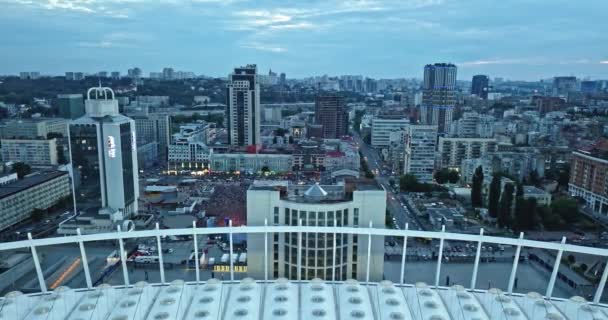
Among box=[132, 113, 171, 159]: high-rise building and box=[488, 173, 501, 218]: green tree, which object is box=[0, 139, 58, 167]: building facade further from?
box=[488, 173, 501, 218]: green tree

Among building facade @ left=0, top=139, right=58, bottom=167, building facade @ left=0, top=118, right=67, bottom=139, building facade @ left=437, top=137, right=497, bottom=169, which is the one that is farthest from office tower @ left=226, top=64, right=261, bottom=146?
building facade @ left=437, top=137, right=497, bottom=169

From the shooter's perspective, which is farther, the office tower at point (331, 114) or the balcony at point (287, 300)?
the office tower at point (331, 114)

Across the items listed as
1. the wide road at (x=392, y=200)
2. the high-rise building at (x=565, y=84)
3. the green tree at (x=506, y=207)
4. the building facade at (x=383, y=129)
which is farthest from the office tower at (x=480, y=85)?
the green tree at (x=506, y=207)

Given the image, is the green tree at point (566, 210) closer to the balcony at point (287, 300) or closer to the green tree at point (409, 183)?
the green tree at point (409, 183)

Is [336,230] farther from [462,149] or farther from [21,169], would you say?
[462,149]

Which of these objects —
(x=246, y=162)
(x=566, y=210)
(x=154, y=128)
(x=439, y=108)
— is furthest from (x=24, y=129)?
(x=439, y=108)

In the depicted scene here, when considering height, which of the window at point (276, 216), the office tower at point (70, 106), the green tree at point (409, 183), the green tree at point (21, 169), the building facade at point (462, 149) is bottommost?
the green tree at point (409, 183)
